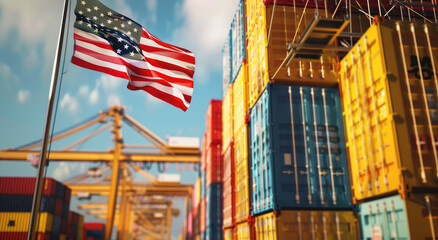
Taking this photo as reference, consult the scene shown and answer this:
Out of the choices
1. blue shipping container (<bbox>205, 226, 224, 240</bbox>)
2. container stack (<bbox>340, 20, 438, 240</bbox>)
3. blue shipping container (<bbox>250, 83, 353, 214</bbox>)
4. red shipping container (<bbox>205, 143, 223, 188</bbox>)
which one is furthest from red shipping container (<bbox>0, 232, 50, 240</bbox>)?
container stack (<bbox>340, 20, 438, 240</bbox>)

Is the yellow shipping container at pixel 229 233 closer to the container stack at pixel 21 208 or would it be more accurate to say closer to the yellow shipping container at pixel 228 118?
the yellow shipping container at pixel 228 118

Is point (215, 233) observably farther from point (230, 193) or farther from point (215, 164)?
point (230, 193)

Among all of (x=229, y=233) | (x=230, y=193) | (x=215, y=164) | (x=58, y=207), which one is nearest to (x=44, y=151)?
(x=230, y=193)

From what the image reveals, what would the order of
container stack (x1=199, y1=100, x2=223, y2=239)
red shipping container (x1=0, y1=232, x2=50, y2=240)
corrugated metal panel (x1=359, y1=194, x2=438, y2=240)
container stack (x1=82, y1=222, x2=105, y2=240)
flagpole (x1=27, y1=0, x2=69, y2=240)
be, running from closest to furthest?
flagpole (x1=27, y1=0, x2=69, y2=240) → corrugated metal panel (x1=359, y1=194, x2=438, y2=240) → container stack (x1=199, y1=100, x2=223, y2=239) → red shipping container (x1=0, y1=232, x2=50, y2=240) → container stack (x1=82, y1=222, x2=105, y2=240)

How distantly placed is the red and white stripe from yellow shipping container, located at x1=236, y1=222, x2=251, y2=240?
200 inches

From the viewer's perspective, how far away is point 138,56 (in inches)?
359

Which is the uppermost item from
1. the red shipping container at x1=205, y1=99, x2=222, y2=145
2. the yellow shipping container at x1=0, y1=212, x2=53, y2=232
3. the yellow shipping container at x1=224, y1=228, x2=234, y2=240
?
the red shipping container at x1=205, y1=99, x2=222, y2=145

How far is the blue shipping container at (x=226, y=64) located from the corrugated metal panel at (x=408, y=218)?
1127 cm

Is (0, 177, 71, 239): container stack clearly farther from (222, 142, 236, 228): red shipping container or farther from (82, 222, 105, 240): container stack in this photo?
(82, 222, 105, 240): container stack

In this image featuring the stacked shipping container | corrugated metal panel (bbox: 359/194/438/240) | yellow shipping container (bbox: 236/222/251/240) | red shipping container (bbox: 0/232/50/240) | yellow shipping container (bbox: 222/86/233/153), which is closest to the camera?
corrugated metal panel (bbox: 359/194/438/240)

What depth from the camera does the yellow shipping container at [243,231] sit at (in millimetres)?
11827

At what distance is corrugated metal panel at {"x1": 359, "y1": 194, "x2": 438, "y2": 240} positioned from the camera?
6.45 meters

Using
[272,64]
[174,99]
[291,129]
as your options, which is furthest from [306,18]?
[174,99]

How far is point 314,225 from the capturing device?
940 cm
